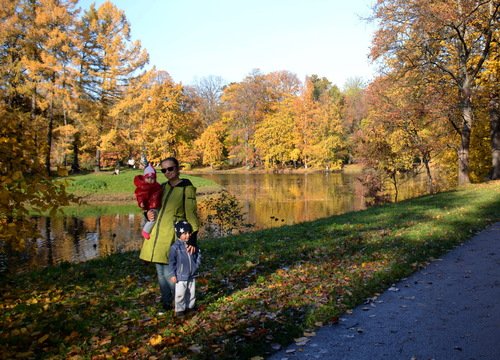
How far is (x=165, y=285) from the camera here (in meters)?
5.43

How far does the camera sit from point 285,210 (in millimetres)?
22375

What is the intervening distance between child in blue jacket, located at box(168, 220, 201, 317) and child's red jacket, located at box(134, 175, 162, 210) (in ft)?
1.34

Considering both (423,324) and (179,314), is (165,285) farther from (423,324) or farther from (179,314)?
(423,324)

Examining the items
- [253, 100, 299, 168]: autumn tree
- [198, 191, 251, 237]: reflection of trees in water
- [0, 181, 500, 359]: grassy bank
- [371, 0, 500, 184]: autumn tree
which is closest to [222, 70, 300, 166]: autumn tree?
[253, 100, 299, 168]: autumn tree

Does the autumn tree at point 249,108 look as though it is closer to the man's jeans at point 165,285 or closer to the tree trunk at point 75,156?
the tree trunk at point 75,156

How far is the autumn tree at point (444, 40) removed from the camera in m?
18.9

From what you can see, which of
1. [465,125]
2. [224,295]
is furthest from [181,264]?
[465,125]

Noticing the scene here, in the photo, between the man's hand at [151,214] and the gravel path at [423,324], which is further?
the man's hand at [151,214]

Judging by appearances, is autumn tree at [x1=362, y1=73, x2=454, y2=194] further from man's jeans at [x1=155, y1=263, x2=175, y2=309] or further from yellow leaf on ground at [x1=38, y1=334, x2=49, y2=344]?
yellow leaf on ground at [x1=38, y1=334, x2=49, y2=344]

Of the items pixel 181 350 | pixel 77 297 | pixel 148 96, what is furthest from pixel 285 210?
pixel 148 96

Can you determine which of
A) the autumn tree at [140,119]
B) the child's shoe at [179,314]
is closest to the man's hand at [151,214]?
the child's shoe at [179,314]

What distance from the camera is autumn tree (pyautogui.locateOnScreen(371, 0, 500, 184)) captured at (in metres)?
18.9

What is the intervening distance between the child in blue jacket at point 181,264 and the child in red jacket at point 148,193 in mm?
382

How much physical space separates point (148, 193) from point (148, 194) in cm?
1
